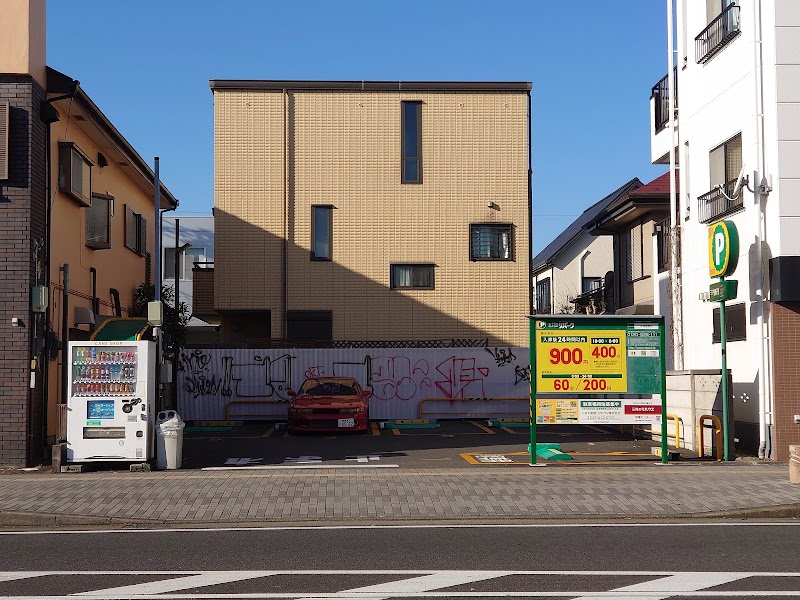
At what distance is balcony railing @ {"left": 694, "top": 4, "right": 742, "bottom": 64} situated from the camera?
18.1 metres

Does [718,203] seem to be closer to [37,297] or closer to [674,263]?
[674,263]

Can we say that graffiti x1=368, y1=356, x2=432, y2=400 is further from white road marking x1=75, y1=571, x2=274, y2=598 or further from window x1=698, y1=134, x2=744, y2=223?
white road marking x1=75, y1=571, x2=274, y2=598

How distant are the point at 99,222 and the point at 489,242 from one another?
13902mm

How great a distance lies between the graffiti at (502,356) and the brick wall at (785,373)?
12.0 metres

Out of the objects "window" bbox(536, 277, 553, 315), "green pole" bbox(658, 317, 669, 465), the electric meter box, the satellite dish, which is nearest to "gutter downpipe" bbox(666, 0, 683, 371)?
the satellite dish

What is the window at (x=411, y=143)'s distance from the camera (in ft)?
105

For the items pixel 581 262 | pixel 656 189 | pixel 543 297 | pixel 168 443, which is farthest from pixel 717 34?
pixel 543 297

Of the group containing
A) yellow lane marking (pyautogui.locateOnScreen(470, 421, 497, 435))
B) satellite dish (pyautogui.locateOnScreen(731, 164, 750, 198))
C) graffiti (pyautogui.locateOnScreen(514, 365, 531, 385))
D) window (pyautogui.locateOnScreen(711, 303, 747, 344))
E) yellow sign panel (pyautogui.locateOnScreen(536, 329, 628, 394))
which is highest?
satellite dish (pyautogui.locateOnScreen(731, 164, 750, 198))

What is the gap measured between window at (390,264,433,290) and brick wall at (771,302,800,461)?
16052 mm

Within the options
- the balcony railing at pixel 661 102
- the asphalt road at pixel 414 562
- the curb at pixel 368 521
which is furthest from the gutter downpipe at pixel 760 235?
the balcony railing at pixel 661 102

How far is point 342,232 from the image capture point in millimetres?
31750

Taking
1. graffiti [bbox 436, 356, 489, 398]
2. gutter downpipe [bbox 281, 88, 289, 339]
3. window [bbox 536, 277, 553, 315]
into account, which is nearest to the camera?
graffiti [bbox 436, 356, 489, 398]

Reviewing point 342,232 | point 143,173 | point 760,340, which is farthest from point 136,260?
point 760,340

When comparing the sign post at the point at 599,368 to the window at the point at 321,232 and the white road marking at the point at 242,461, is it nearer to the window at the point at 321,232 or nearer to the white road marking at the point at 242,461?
the white road marking at the point at 242,461
